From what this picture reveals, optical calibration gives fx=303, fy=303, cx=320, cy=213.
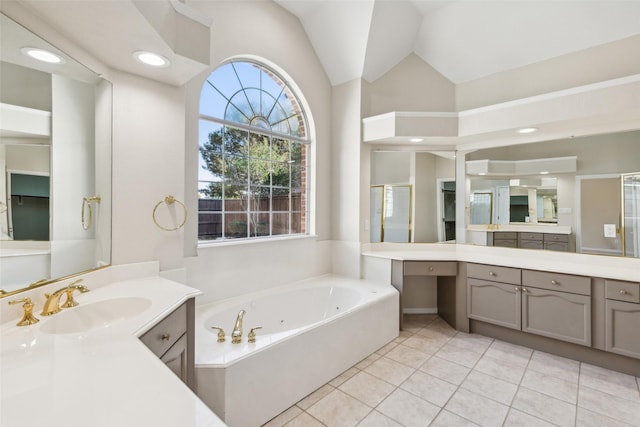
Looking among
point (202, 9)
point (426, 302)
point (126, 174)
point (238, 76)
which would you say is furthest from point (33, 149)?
point (426, 302)

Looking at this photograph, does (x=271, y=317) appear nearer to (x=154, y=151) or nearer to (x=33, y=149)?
(x=154, y=151)

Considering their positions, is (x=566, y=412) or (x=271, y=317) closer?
(x=566, y=412)

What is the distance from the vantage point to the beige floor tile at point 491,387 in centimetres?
213

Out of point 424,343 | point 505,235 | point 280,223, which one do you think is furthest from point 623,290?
point 280,223

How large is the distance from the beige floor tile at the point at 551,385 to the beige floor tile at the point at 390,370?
33.4 inches

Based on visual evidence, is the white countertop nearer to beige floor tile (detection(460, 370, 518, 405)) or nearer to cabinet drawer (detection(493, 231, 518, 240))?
cabinet drawer (detection(493, 231, 518, 240))

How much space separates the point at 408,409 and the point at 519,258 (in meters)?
1.96

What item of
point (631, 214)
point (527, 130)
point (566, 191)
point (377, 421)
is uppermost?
point (527, 130)

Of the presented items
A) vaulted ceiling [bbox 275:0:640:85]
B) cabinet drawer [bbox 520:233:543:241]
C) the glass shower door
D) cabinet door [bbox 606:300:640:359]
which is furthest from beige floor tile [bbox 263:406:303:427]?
vaulted ceiling [bbox 275:0:640:85]

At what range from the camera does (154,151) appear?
2.10 meters

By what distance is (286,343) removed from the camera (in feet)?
6.40

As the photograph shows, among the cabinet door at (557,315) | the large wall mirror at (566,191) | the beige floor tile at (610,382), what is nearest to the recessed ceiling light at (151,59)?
the large wall mirror at (566,191)

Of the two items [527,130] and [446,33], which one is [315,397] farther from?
[446,33]

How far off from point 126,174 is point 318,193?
6.61 feet
